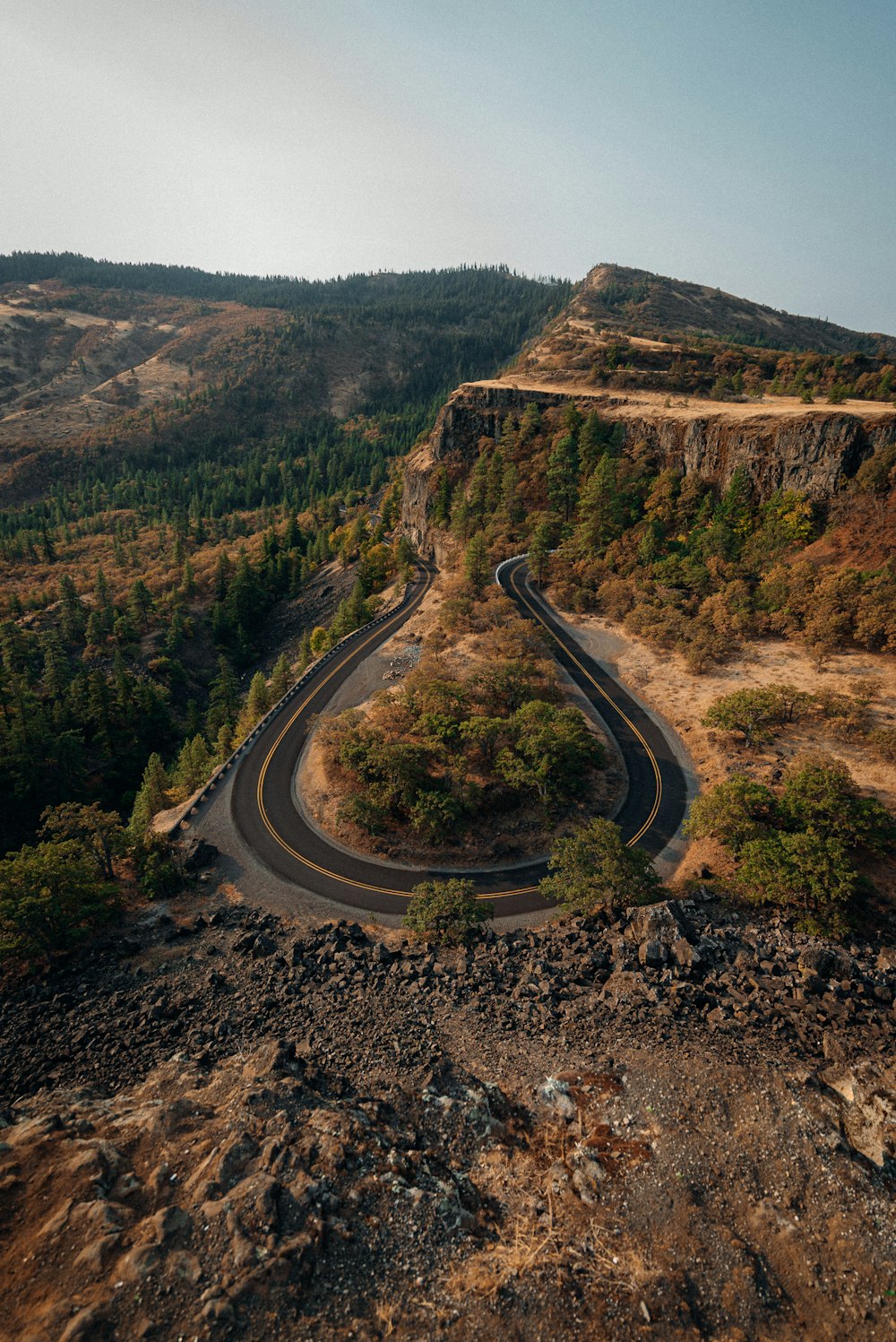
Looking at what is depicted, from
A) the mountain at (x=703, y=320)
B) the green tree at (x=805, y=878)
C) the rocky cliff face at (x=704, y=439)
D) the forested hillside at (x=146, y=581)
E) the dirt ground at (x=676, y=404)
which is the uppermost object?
the mountain at (x=703, y=320)

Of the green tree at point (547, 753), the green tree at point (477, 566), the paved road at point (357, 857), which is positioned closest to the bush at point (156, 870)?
the paved road at point (357, 857)

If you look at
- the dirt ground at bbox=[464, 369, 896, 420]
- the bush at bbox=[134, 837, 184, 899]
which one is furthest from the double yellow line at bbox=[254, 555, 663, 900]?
the dirt ground at bbox=[464, 369, 896, 420]

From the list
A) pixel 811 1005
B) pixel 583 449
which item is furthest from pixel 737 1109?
pixel 583 449

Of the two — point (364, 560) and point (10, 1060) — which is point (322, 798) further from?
point (364, 560)

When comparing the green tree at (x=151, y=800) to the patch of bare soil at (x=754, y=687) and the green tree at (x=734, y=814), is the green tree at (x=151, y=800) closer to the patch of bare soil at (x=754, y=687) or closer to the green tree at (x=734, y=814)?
the green tree at (x=734, y=814)

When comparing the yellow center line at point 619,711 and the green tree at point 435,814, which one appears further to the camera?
the yellow center line at point 619,711

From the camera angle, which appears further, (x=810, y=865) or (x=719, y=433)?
(x=719, y=433)
